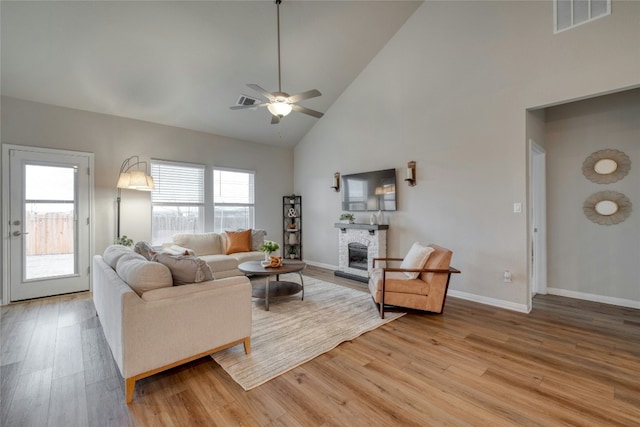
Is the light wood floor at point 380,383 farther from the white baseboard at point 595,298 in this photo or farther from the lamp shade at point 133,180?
the lamp shade at point 133,180

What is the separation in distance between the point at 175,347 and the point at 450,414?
197 cm

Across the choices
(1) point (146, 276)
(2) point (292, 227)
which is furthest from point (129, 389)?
(2) point (292, 227)

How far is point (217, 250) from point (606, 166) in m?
6.15

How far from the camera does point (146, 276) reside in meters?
2.05

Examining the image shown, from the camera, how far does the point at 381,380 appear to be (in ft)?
7.00

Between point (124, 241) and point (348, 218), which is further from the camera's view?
point (348, 218)

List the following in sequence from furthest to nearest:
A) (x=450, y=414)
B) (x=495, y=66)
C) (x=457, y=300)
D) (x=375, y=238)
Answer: (x=375, y=238) < (x=457, y=300) < (x=495, y=66) < (x=450, y=414)

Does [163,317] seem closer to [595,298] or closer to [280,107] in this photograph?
[280,107]

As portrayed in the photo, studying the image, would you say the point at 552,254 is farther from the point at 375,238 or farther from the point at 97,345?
the point at 97,345

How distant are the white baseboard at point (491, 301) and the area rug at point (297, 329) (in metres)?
1.29

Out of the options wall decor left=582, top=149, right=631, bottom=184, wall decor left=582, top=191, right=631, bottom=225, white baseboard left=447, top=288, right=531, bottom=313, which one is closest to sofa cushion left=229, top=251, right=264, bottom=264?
white baseboard left=447, top=288, right=531, bottom=313

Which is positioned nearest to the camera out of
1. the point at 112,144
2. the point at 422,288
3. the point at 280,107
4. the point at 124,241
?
the point at 280,107

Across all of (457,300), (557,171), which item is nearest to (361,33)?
(557,171)

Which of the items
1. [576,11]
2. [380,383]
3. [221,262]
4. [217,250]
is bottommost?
[380,383]
